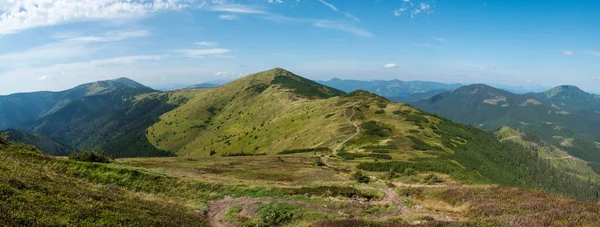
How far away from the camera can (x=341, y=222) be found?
1025 inches

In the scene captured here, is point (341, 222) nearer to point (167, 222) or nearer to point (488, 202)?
point (167, 222)

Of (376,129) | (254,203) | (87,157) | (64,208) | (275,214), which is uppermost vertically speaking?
(64,208)

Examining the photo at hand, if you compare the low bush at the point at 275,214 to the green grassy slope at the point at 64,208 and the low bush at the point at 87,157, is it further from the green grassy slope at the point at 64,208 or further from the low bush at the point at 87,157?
the low bush at the point at 87,157

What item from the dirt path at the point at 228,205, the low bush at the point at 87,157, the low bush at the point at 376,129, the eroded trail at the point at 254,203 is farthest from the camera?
Result: the low bush at the point at 376,129

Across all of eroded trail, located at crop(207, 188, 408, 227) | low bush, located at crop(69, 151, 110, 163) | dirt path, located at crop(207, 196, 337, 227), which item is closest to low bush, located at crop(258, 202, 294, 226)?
eroded trail, located at crop(207, 188, 408, 227)

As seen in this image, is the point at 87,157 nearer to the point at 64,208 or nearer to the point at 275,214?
the point at 64,208

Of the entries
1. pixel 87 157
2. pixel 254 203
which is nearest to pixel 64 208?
pixel 254 203

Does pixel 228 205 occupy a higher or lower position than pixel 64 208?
lower

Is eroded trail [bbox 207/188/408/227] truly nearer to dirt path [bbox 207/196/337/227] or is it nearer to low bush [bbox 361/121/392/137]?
dirt path [bbox 207/196/337/227]

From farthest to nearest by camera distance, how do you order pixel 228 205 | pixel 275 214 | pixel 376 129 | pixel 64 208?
pixel 376 129 < pixel 228 205 < pixel 275 214 < pixel 64 208

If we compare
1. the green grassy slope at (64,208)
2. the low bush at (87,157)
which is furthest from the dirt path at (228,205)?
the low bush at (87,157)

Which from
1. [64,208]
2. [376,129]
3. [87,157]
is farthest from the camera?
[376,129]

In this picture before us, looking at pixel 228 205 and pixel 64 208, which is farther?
pixel 228 205

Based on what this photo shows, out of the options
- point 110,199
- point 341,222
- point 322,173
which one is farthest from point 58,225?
point 322,173
